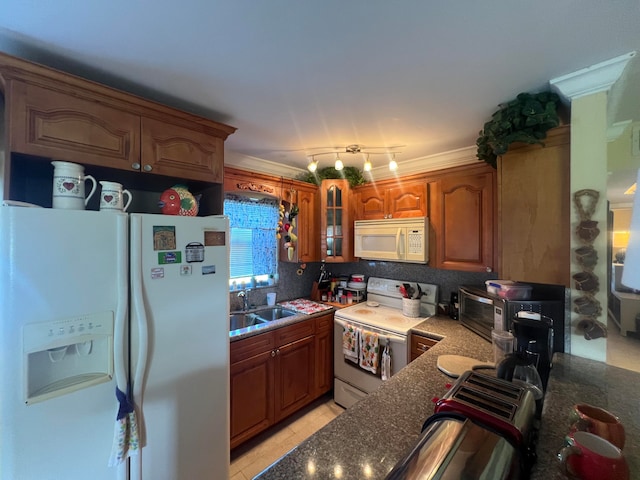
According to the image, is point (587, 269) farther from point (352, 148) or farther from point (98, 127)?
point (98, 127)

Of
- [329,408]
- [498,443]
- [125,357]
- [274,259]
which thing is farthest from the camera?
[274,259]

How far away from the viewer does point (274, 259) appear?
277 cm

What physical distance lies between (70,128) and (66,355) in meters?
0.98

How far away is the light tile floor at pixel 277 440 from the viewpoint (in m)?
1.78

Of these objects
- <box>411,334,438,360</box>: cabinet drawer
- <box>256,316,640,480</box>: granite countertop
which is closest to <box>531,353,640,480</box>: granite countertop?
<box>256,316,640,480</box>: granite countertop

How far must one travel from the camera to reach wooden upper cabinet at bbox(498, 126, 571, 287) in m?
1.32

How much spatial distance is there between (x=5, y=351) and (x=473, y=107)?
241 centimetres

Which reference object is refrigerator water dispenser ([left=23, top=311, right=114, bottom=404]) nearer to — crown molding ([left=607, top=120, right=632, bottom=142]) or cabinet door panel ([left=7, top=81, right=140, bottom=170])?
cabinet door panel ([left=7, top=81, right=140, bottom=170])

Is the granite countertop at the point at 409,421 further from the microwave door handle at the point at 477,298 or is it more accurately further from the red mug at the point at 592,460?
the microwave door handle at the point at 477,298

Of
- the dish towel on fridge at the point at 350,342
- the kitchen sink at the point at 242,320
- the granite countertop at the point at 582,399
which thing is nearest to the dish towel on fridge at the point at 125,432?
the kitchen sink at the point at 242,320

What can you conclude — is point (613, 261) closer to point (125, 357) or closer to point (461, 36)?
point (461, 36)

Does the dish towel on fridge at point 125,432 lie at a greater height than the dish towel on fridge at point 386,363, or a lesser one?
greater

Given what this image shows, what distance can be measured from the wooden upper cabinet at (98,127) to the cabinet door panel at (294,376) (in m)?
1.52

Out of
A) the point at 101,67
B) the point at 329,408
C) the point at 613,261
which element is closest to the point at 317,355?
the point at 329,408
